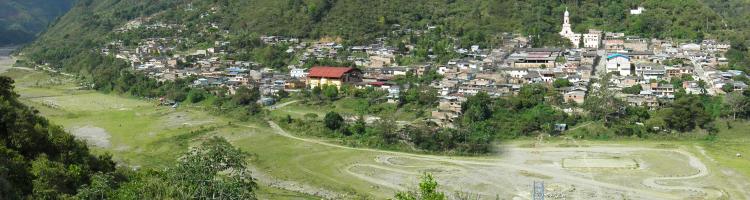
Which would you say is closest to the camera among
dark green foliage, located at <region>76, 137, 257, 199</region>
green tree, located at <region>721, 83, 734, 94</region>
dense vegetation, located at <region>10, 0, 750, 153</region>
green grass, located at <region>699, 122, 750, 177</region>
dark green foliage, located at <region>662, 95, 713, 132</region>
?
dark green foliage, located at <region>76, 137, 257, 199</region>

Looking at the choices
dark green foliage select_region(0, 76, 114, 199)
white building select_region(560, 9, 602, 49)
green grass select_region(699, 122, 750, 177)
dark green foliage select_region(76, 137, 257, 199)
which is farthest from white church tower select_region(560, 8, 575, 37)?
dark green foliage select_region(76, 137, 257, 199)

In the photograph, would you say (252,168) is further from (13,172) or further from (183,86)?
(183,86)

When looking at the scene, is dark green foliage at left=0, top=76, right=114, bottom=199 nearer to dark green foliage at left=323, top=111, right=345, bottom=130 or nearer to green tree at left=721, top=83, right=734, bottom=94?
dark green foliage at left=323, top=111, right=345, bottom=130

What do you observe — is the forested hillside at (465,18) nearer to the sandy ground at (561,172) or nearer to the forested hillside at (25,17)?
the sandy ground at (561,172)

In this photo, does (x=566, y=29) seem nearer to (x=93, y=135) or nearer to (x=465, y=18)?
(x=465, y=18)

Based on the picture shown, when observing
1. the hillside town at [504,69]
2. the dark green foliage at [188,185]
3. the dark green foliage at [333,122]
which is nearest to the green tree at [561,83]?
the hillside town at [504,69]

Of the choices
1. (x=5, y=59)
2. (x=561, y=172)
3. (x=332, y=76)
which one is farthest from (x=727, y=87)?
(x=5, y=59)
